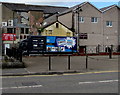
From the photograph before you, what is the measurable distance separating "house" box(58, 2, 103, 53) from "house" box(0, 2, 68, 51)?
13221mm

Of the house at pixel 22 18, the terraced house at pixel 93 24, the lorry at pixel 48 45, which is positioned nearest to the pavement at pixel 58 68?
the lorry at pixel 48 45

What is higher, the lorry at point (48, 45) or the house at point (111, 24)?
the house at point (111, 24)

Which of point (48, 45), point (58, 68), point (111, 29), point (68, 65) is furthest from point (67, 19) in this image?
point (58, 68)

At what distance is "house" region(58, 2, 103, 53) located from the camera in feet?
130

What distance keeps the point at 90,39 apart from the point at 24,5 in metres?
34.2

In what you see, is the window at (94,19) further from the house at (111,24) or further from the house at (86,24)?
the house at (111,24)

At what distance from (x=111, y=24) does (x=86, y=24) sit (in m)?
6.03

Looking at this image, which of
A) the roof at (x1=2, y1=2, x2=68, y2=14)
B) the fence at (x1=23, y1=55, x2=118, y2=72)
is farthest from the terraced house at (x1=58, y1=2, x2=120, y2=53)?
the roof at (x1=2, y1=2, x2=68, y2=14)

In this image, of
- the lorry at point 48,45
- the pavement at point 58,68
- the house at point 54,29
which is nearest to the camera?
the pavement at point 58,68

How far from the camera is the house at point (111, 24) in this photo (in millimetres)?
42000

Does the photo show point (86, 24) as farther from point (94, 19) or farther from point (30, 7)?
point (30, 7)

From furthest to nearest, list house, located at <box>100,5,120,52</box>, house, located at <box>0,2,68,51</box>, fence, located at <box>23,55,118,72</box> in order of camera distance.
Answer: house, located at <box>0,2,68,51</box>, house, located at <box>100,5,120,52</box>, fence, located at <box>23,55,118,72</box>

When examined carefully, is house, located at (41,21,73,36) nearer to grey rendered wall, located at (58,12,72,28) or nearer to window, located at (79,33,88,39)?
grey rendered wall, located at (58,12,72,28)

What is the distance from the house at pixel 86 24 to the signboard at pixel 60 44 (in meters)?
8.52
